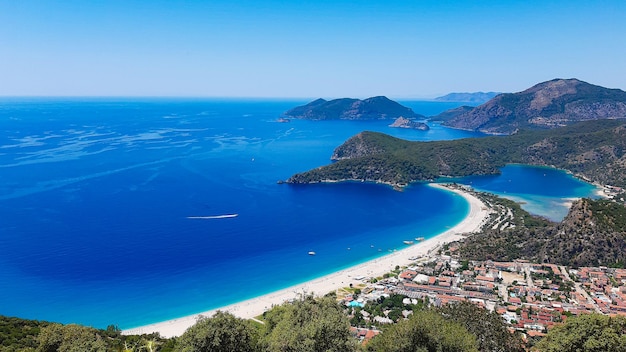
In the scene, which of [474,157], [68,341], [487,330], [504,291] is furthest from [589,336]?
[474,157]

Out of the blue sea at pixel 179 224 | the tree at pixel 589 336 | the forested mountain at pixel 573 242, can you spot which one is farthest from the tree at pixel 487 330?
the forested mountain at pixel 573 242

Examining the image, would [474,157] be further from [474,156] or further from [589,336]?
[589,336]

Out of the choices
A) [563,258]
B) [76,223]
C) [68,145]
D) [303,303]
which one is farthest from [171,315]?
[68,145]

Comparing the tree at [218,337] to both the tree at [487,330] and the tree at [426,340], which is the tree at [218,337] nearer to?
the tree at [426,340]

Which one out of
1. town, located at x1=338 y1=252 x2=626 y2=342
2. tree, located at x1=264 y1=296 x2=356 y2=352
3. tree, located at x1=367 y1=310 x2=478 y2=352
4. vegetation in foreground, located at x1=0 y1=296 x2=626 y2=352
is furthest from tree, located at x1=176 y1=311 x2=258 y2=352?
town, located at x1=338 y1=252 x2=626 y2=342

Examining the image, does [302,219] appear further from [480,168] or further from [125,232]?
[480,168]

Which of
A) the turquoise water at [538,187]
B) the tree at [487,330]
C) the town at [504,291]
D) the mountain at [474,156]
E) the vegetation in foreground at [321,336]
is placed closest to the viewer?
the vegetation in foreground at [321,336]
